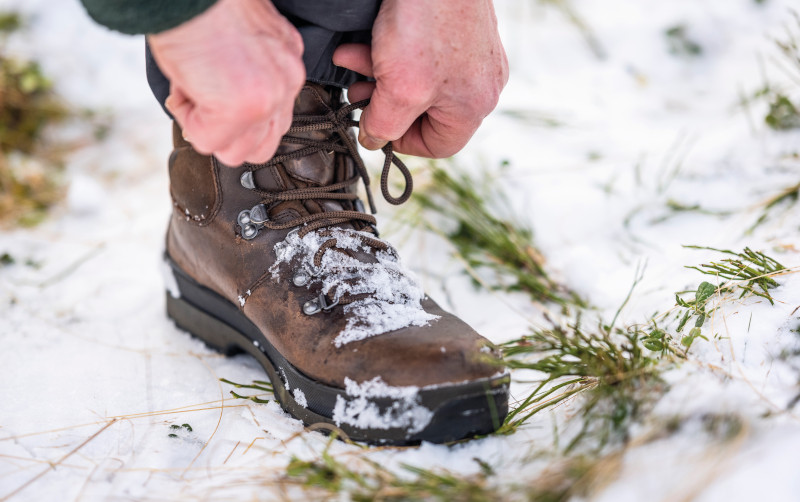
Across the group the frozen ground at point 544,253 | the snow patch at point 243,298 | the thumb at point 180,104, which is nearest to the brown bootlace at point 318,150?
the snow patch at point 243,298

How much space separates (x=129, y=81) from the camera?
9.16ft

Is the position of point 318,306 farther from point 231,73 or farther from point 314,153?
point 231,73

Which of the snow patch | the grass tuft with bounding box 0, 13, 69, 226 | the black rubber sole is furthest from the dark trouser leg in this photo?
the grass tuft with bounding box 0, 13, 69, 226

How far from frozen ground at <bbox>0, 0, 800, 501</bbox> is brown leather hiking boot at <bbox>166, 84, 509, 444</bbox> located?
74 millimetres

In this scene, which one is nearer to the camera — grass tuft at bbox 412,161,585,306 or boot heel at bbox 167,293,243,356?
boot heel at bbox 167,293,243,356

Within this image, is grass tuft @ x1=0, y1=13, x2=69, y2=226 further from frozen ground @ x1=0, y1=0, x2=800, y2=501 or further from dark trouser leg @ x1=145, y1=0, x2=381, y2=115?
dark trouser leg @ x1=145, y1=0, x2=381, y2=115

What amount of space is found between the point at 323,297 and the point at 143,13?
0.56m

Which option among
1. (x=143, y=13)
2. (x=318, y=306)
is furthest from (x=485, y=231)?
(x=143, y=13)

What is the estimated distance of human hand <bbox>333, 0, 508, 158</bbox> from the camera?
1.06 m

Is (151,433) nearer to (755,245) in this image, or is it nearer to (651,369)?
(651,369)

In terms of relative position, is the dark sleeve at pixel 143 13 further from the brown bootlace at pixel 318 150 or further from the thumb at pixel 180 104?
the brown bootlace at pixel 318 150

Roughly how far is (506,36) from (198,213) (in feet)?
6.93

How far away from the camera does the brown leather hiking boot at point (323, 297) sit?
973 mm

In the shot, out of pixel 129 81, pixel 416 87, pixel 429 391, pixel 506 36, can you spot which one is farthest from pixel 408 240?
pixel 129 81
